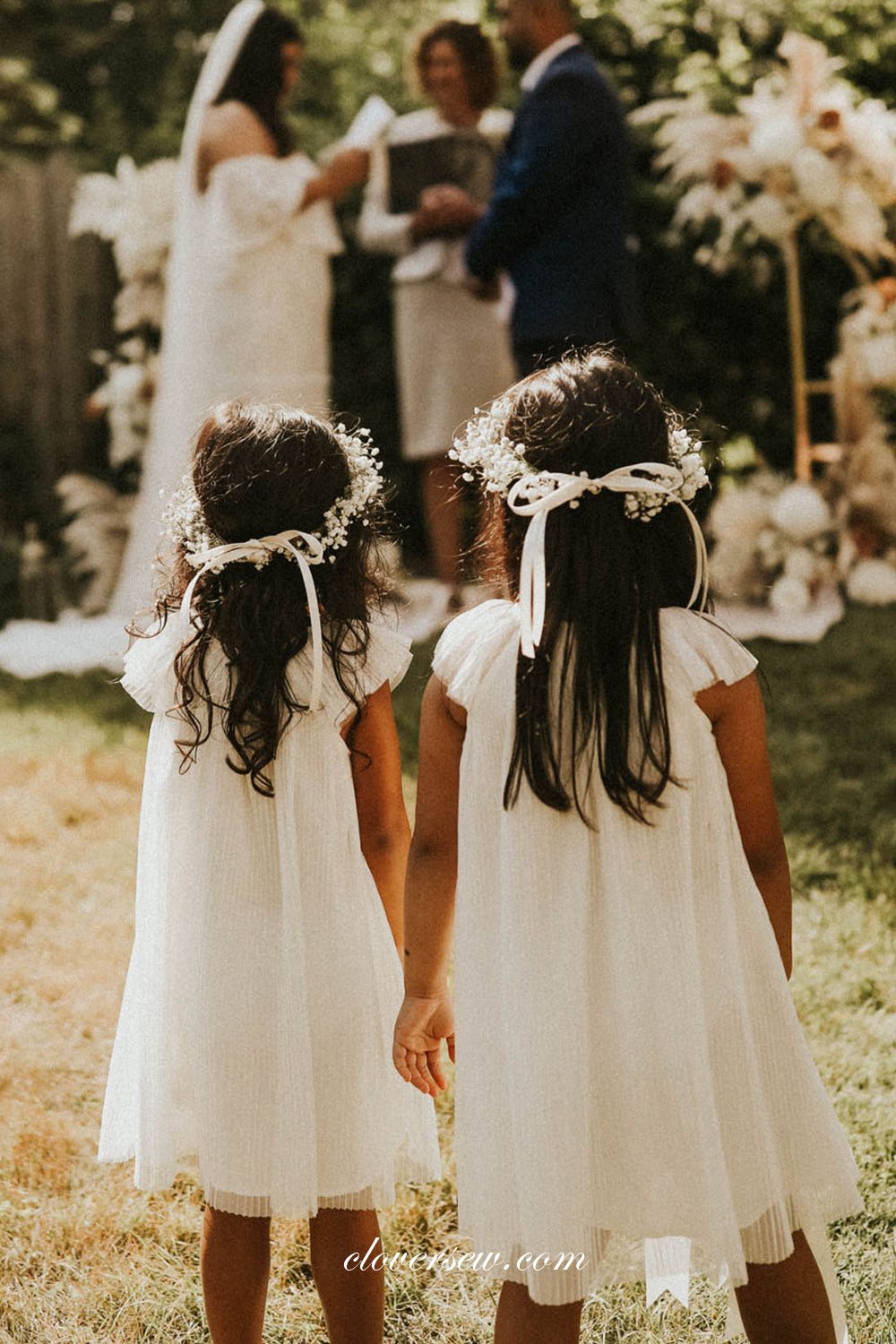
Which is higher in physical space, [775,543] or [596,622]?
[596,622]

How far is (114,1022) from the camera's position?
9.18ft

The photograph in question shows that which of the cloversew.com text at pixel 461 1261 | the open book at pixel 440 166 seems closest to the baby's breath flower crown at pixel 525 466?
the cloversew.com text at pixel 461 1261

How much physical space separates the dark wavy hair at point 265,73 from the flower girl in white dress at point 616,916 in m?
4.22

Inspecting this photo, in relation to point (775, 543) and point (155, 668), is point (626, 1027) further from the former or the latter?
point (775, 543)

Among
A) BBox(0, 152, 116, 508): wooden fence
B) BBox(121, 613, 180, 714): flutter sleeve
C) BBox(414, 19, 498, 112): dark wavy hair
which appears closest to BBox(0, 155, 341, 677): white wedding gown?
BBox(414, 19, 498, 112): dark wavy hair

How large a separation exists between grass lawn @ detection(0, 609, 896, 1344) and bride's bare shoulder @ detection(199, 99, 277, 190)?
2.26 m

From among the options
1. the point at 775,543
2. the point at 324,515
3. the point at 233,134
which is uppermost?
the point at 233,134

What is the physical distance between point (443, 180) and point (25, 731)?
3.01 metres

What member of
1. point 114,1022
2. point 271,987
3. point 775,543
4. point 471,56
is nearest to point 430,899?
point 271,987

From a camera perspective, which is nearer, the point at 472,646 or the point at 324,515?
the point at 472,646

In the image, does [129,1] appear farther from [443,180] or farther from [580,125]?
[580,125]

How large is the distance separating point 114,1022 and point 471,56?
434 cm

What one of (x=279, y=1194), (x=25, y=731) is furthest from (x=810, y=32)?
(x=279, y=1194)

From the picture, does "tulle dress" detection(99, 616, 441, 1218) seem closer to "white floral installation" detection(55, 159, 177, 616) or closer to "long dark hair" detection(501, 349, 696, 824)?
"long dark hair" detection(501, 349, 696, 824)
